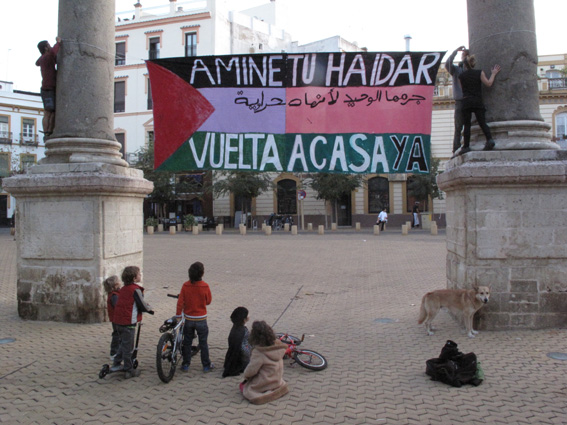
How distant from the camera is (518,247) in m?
6.57

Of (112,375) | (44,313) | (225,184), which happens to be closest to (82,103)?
(44,313)

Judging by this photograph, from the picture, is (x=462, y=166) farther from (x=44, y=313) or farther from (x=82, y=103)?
(x=44, y=313)

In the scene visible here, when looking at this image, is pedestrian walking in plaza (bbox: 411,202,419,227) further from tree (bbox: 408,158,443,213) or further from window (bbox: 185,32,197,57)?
window (bbox: 185,32,197,57)

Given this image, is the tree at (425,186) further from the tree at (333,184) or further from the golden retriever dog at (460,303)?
the golden retriever dog at (460,303)

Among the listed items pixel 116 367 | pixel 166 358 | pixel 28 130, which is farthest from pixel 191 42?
pixel 166 358

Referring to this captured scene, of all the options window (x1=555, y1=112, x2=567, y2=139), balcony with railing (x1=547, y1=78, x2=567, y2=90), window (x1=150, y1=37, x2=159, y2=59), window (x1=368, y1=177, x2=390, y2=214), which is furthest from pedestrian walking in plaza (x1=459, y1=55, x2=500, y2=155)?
window (x1=150, y1=37, x2=159, y2=59)

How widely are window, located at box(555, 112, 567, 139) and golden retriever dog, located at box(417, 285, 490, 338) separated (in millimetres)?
36860

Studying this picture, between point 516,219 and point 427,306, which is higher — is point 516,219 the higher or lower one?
the higher one

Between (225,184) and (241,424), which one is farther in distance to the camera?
(225,184)

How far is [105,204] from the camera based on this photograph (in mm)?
7461

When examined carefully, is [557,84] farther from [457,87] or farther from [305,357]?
[305,357]

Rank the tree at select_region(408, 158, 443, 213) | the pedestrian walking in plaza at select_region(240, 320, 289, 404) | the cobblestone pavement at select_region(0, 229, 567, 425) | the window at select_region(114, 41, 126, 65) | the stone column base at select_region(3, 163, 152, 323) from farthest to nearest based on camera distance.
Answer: the window at select_region(114, 41, 126, 65) → the tree at select_region(408, 158, 443, 213) → the stone column base at select_region(3, 163, 152, 323) → the pedestrian walking in plaza at select_region(240, 320, 289, 404) → the cobblestone pavement at select_region(0, 229, 567, 425)

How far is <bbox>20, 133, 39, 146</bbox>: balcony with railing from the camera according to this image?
165ft

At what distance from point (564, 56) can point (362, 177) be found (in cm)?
3612
